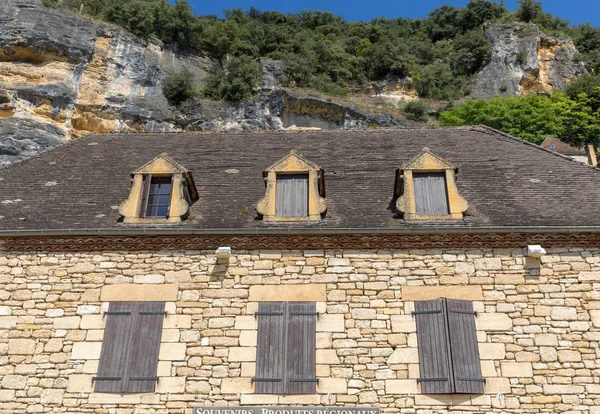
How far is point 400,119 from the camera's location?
33.9m

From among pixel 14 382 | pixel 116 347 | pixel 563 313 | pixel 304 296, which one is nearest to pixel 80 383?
pixel 116 347

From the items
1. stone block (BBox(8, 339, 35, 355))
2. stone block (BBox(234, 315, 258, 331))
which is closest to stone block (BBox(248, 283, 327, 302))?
stone block (BBox(234, 315, 258, 331))

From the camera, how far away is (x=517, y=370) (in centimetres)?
767

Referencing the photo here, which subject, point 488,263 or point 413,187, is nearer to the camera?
point 488,263

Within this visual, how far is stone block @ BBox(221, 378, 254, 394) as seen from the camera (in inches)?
303

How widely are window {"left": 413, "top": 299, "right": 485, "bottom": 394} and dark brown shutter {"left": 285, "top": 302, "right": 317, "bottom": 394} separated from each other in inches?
59.2

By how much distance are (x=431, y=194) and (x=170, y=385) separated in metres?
5.11

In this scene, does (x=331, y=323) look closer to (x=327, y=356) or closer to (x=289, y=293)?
(x=327, y=356)

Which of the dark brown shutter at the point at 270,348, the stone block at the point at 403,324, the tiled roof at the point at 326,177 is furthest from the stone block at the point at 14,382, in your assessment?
the stone block at the point at 403,324

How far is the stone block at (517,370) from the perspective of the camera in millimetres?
7637

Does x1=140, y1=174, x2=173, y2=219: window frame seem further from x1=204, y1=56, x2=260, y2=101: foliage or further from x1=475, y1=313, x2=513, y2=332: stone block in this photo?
x1=204, y1=56, x2=260, y2=101: foliage

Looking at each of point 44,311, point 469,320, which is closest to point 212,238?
point 44,311

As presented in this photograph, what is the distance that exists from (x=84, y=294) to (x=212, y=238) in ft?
6.97

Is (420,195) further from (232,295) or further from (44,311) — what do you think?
(44,311)
